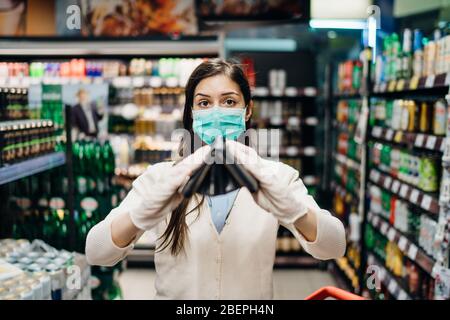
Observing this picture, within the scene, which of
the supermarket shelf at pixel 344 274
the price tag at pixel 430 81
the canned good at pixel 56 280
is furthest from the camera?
the supermarket shelf at pixel 344 274

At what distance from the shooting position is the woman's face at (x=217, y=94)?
4.53ft

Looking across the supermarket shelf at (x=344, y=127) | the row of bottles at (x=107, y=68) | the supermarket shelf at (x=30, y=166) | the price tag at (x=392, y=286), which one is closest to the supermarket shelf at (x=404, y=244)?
the price tag at (x=392, y=286)

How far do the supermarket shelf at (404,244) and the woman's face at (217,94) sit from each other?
1.78m

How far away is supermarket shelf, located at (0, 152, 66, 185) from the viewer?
6.55 feet

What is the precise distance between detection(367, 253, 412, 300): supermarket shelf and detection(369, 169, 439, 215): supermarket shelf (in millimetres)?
595

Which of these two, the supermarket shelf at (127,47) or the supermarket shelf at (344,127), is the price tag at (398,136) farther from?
the supermarket shelf at (127,47)

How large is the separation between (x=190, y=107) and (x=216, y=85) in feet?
0.42

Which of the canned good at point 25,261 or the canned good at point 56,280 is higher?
the canned good at point 25,261

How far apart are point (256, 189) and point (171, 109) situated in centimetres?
459

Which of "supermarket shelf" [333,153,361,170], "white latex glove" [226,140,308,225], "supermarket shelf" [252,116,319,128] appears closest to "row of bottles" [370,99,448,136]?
"supermarket shelf" [333,153,361,170]

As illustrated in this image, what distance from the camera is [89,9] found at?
4934 millimetres

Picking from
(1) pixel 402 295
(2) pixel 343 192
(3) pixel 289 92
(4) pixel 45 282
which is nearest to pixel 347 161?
(2) pixel 343 192

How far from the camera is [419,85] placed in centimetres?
289

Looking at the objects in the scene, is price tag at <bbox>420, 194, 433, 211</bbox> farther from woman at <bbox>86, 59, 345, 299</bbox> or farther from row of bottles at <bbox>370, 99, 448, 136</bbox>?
woman at <bbox>86, 59, 345, 299</bbox>
